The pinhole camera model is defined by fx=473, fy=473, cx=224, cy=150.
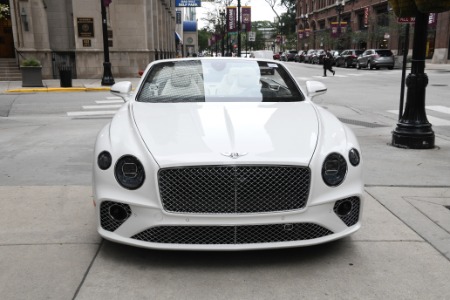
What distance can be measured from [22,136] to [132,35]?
19.1 metres

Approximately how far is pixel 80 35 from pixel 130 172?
24.6 m

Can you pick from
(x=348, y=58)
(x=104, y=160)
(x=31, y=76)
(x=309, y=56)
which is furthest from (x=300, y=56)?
(x=104, y=160)

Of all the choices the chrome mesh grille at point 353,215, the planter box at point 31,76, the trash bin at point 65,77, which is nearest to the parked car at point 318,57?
the trash bin at point 65,77

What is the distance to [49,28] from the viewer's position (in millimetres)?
27250

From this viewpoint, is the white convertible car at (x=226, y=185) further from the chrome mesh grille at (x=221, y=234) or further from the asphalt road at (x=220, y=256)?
the asphalt road at (x=220, y=256)

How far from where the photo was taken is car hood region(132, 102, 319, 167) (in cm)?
329

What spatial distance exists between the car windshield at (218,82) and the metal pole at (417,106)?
3241mm

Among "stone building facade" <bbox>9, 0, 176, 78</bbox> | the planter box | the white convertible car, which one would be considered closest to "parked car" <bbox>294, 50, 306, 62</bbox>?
"stone building facade" <bbox>9, 0, 176, 78</bbox>

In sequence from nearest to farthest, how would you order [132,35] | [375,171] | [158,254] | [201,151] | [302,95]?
[201,151] → [158,254] → [302,95] → [375,171] → [132,35]

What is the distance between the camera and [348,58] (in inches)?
1636

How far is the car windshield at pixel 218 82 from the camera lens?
15.4 feet

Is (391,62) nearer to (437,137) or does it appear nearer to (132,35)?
(132,35)

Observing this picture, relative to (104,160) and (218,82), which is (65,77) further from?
(104,160)

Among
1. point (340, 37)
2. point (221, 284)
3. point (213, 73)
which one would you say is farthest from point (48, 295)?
point (340, 37)
